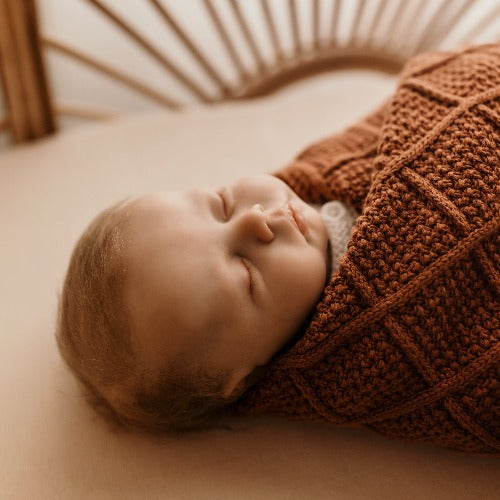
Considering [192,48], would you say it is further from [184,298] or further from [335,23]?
[184,298]

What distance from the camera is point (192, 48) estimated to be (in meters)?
1.12

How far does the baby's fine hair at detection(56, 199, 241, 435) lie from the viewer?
2.06 ft

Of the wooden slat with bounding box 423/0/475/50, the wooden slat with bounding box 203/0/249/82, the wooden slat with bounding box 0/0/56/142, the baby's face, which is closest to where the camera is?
the baby's face

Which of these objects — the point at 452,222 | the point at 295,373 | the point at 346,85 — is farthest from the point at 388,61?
the point at 295,373

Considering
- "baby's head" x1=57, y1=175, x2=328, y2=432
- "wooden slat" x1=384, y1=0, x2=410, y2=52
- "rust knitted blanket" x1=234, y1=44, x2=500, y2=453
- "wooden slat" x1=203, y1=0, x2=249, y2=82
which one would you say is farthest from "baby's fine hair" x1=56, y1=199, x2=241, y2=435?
"wooden slat" x1=384, y1=0, x2=410, y2=52

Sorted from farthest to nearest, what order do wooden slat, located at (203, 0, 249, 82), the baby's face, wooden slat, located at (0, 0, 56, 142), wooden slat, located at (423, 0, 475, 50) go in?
wooden slat, located at (423, 0, 475, 50) → wooden slat, located at (203, 0, 249, 82) → wooden slat, located at (0, 0, 56, 142) → the baby's face

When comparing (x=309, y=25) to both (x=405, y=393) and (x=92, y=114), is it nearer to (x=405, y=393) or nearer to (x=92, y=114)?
(x=92, y=114)

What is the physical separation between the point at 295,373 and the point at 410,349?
14 cm

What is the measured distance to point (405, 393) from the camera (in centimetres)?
66

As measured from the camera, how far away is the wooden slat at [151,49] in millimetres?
965

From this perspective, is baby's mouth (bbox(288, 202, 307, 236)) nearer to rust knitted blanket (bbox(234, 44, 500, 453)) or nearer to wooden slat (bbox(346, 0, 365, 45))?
rust knitted blanket (bbox(234, 44, 500, 453))

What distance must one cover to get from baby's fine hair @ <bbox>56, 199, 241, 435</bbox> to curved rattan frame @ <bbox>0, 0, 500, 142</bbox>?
471 millimetres

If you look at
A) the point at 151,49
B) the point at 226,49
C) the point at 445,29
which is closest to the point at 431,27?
the point at 445,29

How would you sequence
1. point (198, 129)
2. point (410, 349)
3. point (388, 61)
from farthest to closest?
point (388, 61) < point (198, 129) < point (410, 349)
